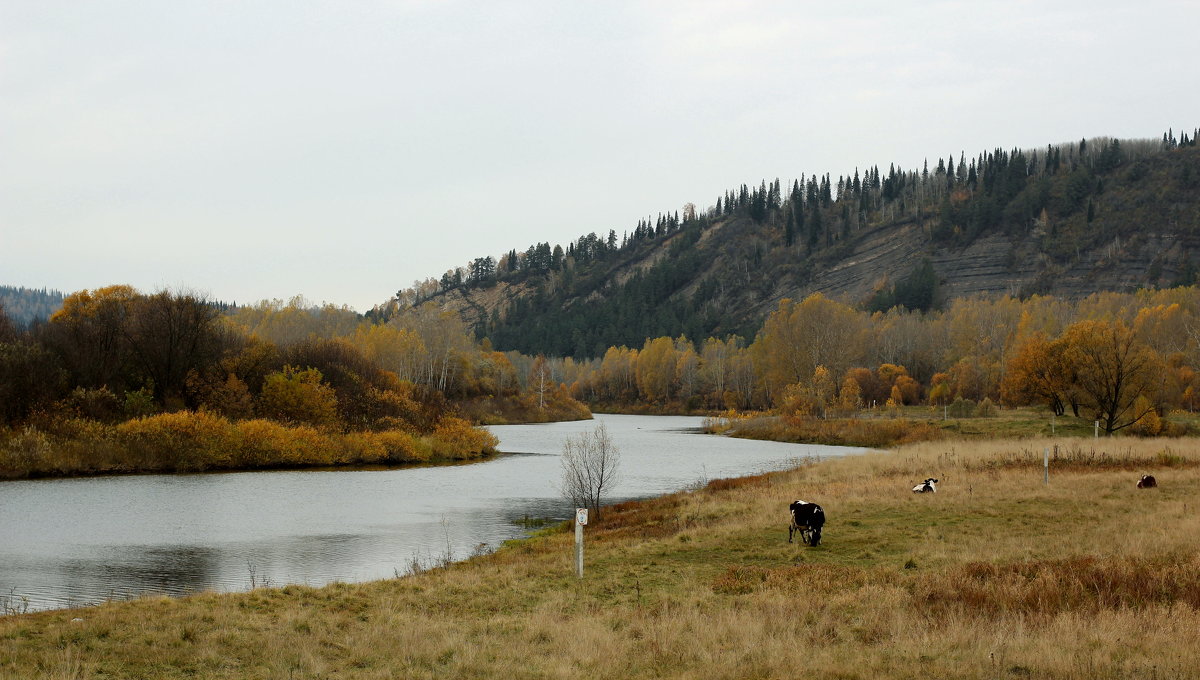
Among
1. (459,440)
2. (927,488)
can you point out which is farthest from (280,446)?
(927,488)

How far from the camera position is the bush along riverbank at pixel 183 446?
47062 millimetres

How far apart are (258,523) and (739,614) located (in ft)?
81.0

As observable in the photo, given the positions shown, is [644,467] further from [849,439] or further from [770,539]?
[770,539]

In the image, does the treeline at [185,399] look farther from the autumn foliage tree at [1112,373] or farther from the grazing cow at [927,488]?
the autumn foliage tree at [1112,373]

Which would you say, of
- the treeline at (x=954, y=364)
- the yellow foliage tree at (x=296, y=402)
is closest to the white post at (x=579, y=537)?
the yellow foliage tree at (x=296, y=402)

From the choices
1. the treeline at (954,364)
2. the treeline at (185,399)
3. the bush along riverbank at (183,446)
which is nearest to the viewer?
the bush along riverbank at (183,446)

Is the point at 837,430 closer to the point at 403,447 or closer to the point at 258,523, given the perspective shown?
the point at 403,447

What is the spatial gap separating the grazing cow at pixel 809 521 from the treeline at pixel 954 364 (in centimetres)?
4606

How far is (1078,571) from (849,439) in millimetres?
65778

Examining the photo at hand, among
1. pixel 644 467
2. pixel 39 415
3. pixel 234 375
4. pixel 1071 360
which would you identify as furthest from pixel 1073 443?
pixel 39 415

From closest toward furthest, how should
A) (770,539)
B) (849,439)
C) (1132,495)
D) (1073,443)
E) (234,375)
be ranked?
(770,539) < (1132,495) < (1073,443) < (234,375) < (849,439)

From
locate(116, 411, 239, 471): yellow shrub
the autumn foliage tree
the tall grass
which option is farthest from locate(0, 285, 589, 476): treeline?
the autumn foliage tree

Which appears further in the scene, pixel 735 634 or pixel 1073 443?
pixel 1073 443

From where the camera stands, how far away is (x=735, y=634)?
1233 centimetres
